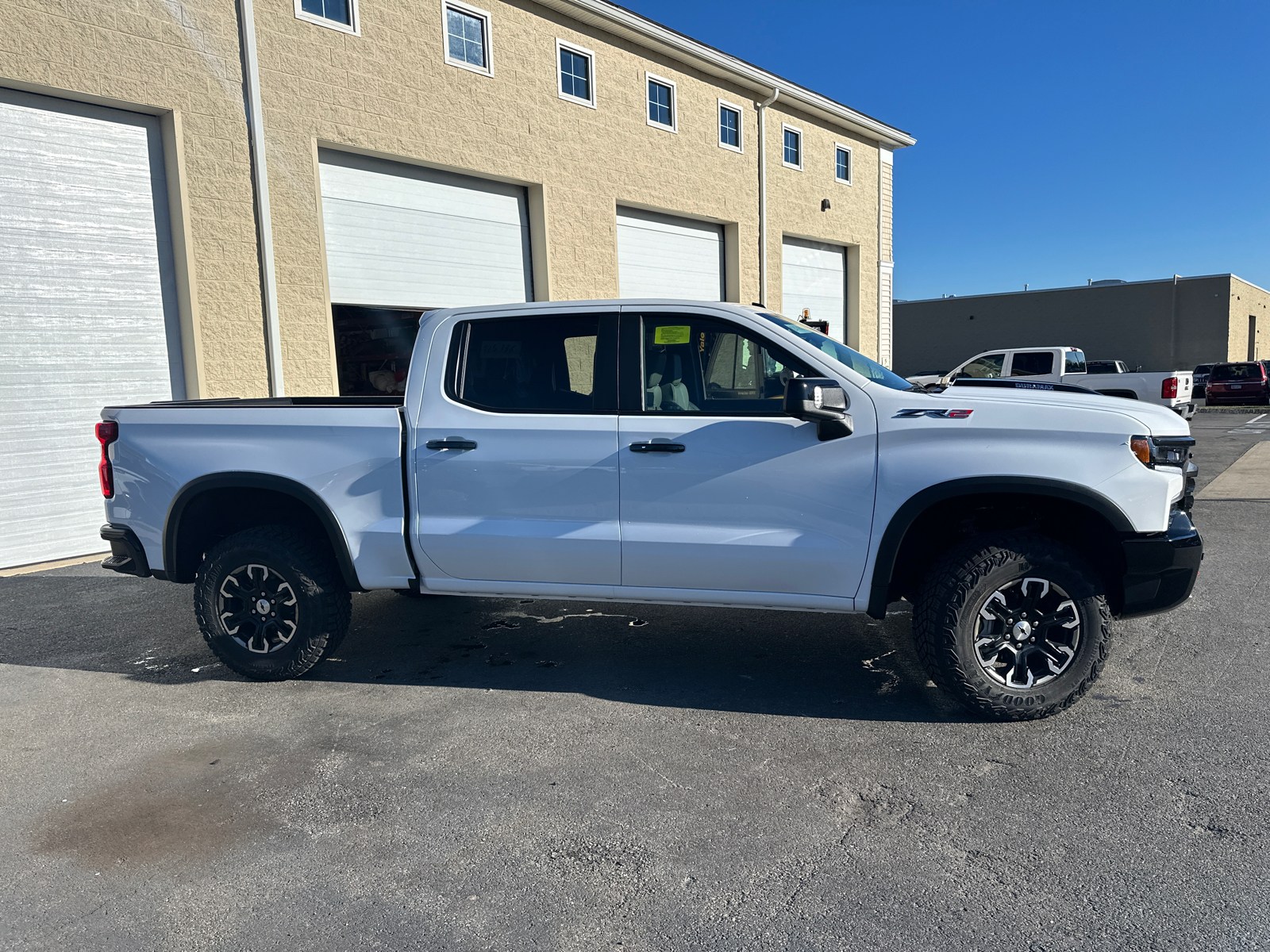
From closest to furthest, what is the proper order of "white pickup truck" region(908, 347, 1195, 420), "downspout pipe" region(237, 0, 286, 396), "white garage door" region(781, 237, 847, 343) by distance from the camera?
"downspout pipe" region(237, 0, 286, 396), "white garage door" region(781, 237, 847, 343), "white pickup truck" region(908, 347, 1195, 420)

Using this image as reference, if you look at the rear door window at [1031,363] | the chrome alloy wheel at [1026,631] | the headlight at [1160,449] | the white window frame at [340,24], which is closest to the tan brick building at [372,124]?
the white window frame at [340,24]

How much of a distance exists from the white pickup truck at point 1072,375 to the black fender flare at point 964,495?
14399 millimetres

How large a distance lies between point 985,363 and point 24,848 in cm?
1894

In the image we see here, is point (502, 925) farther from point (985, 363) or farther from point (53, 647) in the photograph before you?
point (985, 363)

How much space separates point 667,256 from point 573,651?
10.8 m

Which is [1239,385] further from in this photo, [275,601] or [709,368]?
[275,601]

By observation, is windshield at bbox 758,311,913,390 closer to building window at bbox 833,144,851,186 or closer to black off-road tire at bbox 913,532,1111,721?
black off-road tire at bbox 913,532,1111,721

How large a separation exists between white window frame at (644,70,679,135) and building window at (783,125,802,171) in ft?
10.9

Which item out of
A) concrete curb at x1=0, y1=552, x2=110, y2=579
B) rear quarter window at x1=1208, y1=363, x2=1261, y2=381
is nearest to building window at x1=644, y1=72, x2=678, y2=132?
concrete curb at x1=0, y1=552, x2=110, y2=579

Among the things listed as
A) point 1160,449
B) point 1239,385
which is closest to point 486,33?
point 1160,449

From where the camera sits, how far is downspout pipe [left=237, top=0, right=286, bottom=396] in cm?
919

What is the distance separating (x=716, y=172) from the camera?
15305 millimetres

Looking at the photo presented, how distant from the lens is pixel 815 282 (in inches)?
730

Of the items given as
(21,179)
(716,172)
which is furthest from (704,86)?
(21,179)
